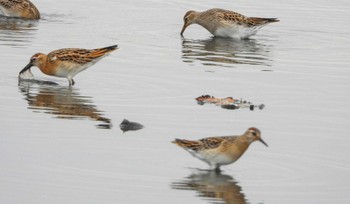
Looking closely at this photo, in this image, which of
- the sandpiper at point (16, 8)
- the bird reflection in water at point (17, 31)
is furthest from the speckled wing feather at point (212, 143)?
the sandpiper at point (16, 8)

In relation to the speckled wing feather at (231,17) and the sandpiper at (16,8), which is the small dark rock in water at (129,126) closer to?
the speckled wing feather at (231,17)

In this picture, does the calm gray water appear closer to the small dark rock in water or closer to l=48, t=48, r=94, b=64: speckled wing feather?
the small dark rock in water

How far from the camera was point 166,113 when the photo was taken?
→ 17.6m

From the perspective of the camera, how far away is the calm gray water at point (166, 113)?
532 inches

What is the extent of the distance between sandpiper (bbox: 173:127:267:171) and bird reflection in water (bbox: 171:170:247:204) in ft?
0.72

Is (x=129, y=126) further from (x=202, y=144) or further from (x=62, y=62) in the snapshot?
(x=62, y=62)

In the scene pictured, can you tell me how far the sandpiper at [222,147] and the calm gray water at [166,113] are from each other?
0.74ft

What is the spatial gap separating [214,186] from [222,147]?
664 mm

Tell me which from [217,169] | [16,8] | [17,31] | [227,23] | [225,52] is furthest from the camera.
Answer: [16,8]

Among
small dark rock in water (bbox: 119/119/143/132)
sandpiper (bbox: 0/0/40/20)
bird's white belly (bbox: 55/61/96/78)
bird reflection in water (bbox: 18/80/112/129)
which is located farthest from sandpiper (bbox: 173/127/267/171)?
sandpiper (bbox: 0/0/40/20)

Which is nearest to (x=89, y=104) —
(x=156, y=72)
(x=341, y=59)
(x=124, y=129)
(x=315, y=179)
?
(x=124, y=129)

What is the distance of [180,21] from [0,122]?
13318mm

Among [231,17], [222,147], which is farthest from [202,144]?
[231,17]

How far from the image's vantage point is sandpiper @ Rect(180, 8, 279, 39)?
26.7m
